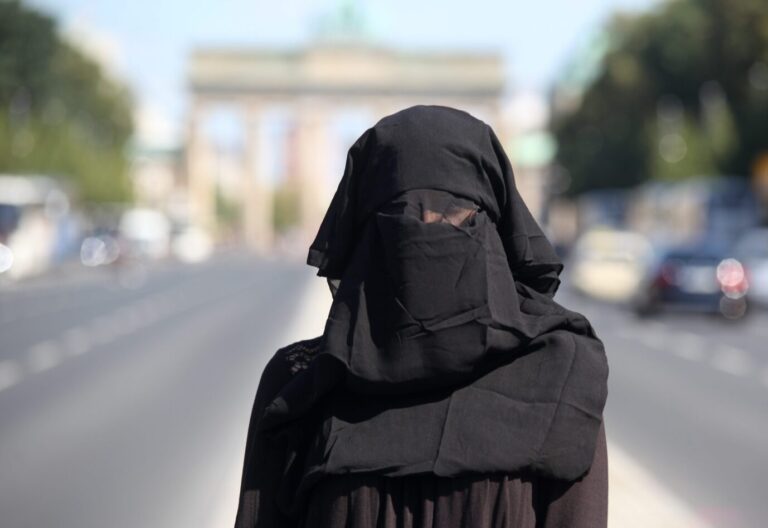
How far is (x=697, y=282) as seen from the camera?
3238 cm

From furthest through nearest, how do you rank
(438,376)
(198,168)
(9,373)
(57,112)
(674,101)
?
(198,168) < (57,112) < (674,101) < (9,373) < (438,376)

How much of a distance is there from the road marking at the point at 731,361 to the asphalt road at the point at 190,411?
0.10 ft

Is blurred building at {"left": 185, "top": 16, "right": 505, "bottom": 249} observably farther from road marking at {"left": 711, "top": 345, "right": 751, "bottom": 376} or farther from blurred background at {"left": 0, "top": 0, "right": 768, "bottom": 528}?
road marking at {"left": 711, "top": 345, "right": 751, "bottom": 376}

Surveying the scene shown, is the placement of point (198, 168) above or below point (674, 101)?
below

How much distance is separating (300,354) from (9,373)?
1706 cm

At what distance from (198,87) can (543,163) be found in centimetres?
4489

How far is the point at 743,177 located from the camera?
6172 cm

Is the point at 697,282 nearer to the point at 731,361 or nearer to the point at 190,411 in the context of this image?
the point at 731,361

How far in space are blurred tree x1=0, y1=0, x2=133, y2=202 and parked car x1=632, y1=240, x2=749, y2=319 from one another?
4223cm

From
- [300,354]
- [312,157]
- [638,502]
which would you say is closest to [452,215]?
[300,354]

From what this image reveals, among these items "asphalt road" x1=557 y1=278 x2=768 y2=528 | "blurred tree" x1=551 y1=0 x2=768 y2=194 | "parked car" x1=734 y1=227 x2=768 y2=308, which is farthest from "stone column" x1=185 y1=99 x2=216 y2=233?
"asphalt road" x1=557 y1=278 x2=768 y2=528

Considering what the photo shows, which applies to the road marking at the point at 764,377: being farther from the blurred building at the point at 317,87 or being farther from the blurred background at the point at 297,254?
the blurred building at the point at 317,87

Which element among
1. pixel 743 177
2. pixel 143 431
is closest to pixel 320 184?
pixel 743 177

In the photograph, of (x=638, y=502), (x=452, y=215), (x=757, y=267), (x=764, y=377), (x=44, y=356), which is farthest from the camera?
(x=757, y=267)
